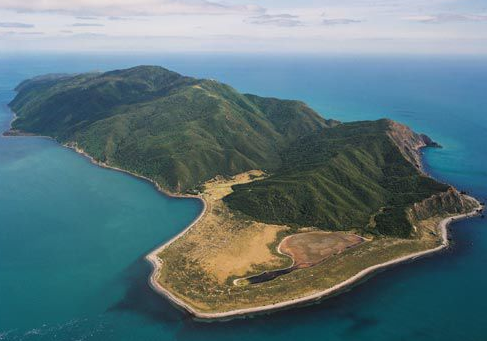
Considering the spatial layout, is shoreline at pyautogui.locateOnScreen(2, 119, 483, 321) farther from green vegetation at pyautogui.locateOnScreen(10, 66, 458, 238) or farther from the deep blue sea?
green vegetation at pyautogui.locateOnScreen(10, 66, 458, 238)

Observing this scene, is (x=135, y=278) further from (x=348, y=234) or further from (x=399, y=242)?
(x=399, y=242)

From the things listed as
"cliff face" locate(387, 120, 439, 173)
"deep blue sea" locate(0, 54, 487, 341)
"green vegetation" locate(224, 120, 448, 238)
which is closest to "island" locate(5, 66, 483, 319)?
Answer: "green vegetation" locate(224, 120, 448, 238)

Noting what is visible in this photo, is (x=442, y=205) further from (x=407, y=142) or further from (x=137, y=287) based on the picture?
(x=137, y=287)

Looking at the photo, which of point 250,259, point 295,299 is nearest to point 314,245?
point 250,259

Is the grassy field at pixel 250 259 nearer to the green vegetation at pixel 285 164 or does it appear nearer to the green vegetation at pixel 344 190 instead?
the green vegetation at pixel 344 190

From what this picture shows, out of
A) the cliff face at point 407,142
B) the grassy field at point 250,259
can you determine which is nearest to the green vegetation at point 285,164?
the cliff face at point 407,142
